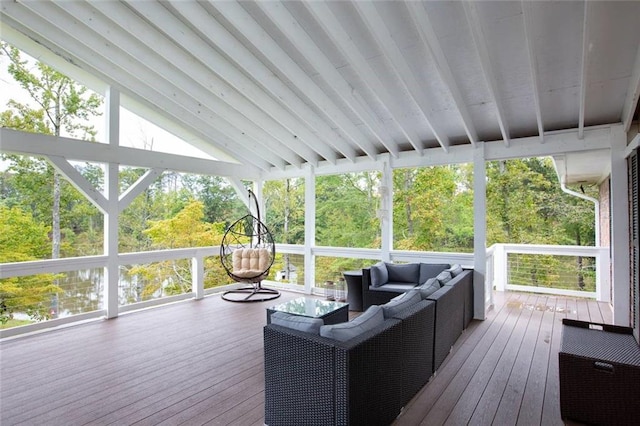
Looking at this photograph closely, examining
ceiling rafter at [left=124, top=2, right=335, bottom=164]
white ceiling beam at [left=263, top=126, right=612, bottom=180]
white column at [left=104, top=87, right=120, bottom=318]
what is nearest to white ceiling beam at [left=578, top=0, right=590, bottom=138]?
white ceiling beam at [left=263, top=126, right=612, bottom=180]

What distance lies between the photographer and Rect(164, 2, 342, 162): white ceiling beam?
3533 mm

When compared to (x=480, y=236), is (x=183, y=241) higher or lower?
lower

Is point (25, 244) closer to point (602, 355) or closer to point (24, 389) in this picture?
point (24, 389)

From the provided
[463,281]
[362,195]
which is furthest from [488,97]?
[362,195]

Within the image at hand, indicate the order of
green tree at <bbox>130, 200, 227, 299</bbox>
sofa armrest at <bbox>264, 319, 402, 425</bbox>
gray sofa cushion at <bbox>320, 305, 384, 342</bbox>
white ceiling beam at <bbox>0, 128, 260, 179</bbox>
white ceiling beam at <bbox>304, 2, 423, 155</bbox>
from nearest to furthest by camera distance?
sofa armrest at <bbox>264, 319, 402, 425</bbox>, gray sofa cushion at <bbox>320, 305, 384, 342</bbox>, white ceiling beam at <bbox>304, 2, 423, 155</bbox>, white ceiling beam at <bbox>0, 128, 260, 179</bbox>, green tree at <bbox>130, 200, 227, 299</bbox>

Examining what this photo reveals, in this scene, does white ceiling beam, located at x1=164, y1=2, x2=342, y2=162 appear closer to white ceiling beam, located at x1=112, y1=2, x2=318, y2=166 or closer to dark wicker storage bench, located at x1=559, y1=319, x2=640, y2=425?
white ceiling beam, located at x1=112, y1=2, x2=318, y2=166

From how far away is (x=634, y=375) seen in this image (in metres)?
2.23

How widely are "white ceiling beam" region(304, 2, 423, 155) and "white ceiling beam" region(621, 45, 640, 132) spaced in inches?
92.0

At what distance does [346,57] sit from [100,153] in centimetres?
389

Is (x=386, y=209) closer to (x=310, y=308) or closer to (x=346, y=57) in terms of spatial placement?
(x=310, y=308)

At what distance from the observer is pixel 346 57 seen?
11.6 feet

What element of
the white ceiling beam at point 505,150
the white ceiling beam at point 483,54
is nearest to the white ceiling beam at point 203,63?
the white ceiling beam at point 505,150

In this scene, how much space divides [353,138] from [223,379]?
3.87 metres

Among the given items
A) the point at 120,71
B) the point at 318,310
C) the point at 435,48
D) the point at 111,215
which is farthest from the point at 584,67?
the point at 111,215
